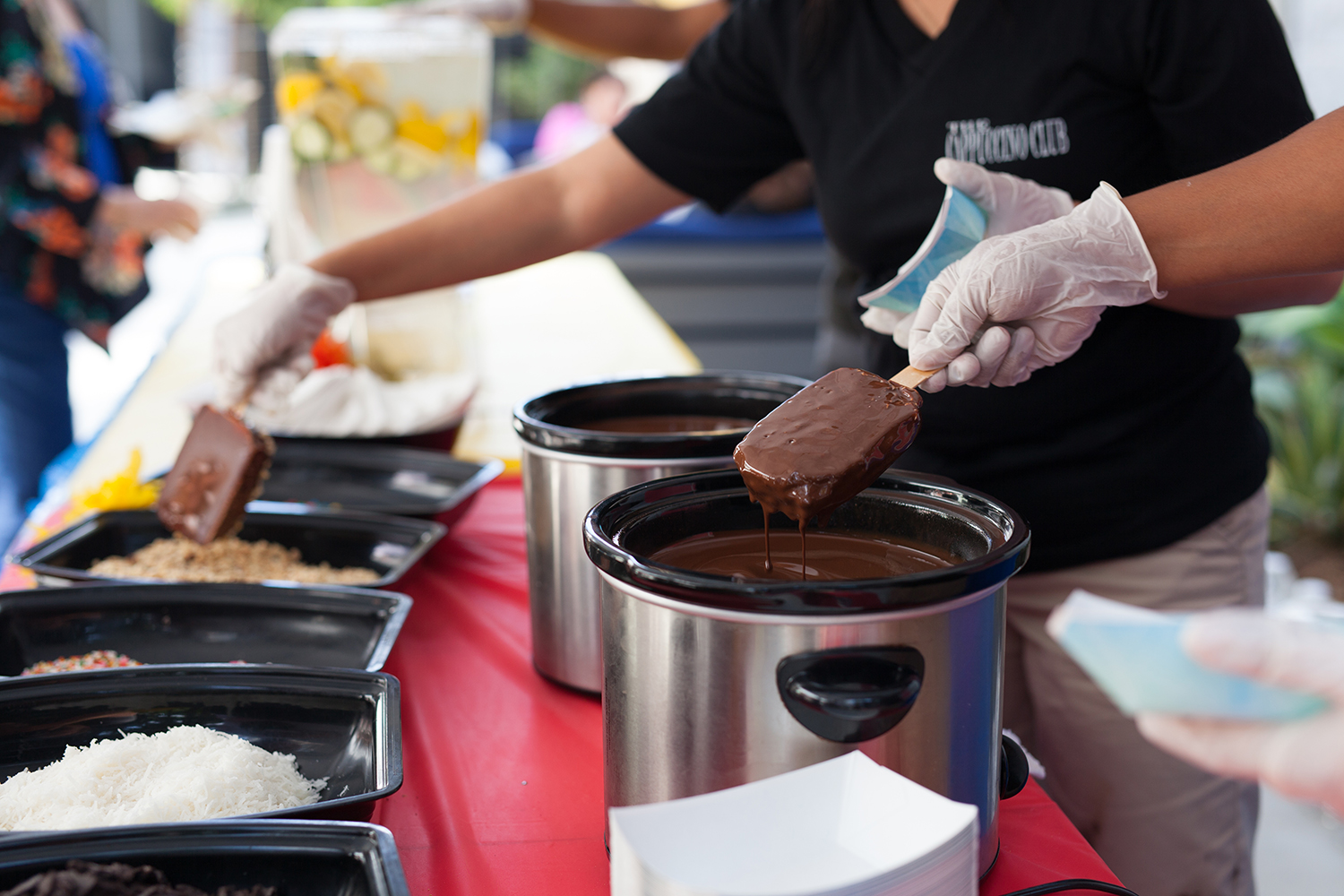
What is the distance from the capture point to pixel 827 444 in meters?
0.78

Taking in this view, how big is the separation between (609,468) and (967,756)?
1.34 feet

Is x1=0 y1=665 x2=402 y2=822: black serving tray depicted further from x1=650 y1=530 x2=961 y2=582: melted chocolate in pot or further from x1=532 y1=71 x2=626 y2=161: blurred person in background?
x1=532 y1=71 x2=626 y2=161: blurred person in background

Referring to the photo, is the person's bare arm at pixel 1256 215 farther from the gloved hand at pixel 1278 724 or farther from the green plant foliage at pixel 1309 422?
the green plant foliage at pixel 1309 422

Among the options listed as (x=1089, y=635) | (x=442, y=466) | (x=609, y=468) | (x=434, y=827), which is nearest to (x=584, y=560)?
(x=609, y=468)

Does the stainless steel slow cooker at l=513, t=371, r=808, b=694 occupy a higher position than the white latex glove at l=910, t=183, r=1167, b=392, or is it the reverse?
the white latex glove at l=910, t=183, r=1167, b=392

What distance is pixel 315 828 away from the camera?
0.68 m

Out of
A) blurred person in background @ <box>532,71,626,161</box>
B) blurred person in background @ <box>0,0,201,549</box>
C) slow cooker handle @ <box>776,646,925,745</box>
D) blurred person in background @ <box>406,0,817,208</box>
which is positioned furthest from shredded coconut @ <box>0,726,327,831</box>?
blurred person in background @ <box>532,71,626,161</box>

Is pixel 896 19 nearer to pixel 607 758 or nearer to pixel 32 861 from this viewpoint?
pixel 607 758

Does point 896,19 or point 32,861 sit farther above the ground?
point 896,19

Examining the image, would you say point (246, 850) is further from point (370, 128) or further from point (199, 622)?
A: point (370, 128)

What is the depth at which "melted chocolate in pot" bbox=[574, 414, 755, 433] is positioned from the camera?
45.4 inches

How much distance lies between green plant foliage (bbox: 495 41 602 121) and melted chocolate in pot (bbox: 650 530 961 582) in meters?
8.41

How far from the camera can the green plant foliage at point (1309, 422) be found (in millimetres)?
3334

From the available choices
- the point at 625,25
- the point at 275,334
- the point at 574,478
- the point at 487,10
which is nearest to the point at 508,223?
the point at 275,334
